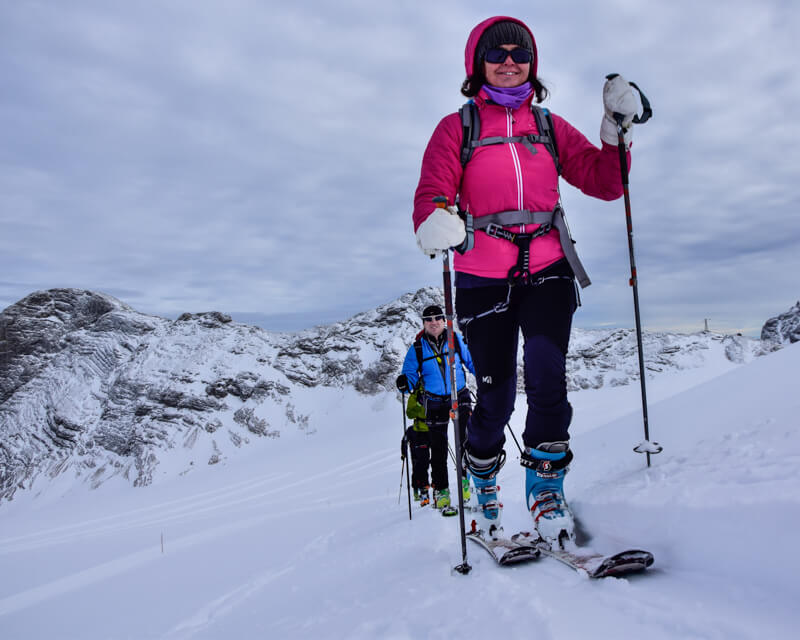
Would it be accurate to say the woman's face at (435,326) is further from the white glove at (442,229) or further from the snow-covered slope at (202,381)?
the snow-covered slope at (202,381)

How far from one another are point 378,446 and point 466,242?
13405 mm

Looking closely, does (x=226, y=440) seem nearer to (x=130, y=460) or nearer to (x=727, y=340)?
(x=130, y=460)

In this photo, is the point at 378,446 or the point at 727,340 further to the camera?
the point at 727,340

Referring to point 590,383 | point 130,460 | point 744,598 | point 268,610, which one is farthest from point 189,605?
point 590,383

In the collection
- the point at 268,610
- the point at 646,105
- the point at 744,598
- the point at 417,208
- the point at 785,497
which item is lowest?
the point at 268,610

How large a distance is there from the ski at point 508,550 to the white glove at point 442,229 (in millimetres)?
1749

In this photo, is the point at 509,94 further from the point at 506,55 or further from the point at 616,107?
the point at 616,107

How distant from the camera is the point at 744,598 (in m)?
1.64

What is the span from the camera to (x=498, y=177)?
2916 millimetres

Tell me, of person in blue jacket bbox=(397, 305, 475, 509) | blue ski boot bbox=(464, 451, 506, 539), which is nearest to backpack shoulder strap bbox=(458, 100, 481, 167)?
blue ski boot bbox=(464, 451, 506, 539)

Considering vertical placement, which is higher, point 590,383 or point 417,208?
point 417,208

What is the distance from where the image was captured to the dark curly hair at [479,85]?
3134 mm

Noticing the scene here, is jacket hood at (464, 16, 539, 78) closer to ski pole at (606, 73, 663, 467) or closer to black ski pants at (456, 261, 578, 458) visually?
ski pole at (606, 73, 663, 467)

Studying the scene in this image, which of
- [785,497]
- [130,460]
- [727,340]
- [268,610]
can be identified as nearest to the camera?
[785,497]
